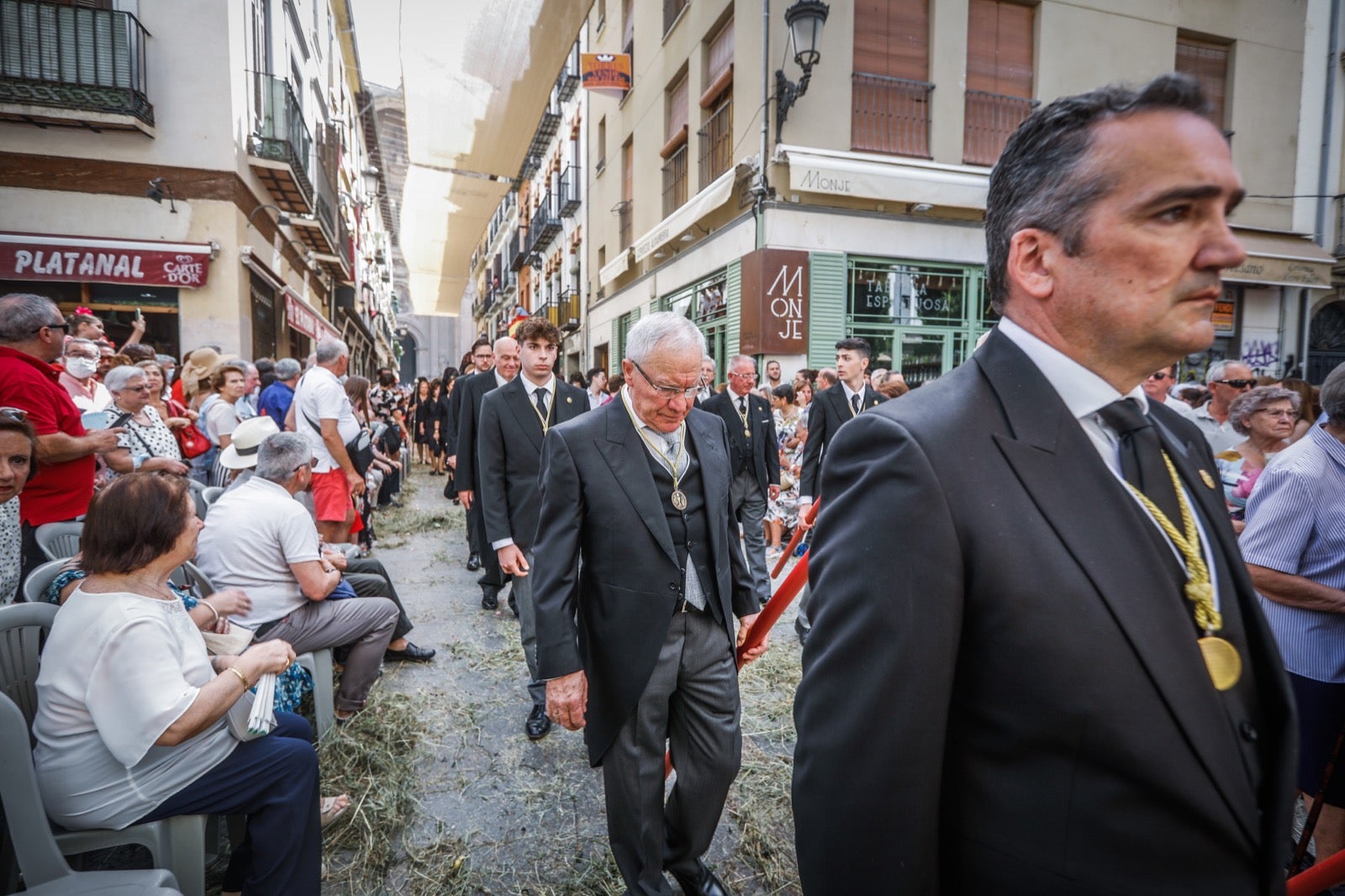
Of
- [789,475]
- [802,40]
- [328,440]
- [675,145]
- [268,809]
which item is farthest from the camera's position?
[675,145]

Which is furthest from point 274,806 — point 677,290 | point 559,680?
point 677,290

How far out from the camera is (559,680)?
88.5 inches

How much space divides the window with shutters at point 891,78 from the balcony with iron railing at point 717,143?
7.12ft

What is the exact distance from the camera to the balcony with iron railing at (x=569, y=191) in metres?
21.9

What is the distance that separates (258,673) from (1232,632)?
8.49 feet

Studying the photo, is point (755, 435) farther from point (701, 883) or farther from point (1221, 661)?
point (1221, 661)

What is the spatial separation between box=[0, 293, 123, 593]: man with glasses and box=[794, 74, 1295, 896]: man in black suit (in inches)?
154

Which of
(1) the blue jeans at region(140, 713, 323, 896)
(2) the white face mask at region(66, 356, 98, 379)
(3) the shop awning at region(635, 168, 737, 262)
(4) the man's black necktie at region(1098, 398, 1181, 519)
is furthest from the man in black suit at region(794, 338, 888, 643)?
(3) the shop awning at region(635, 168, 737, 262)

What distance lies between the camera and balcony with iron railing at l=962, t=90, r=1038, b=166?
1115 cm

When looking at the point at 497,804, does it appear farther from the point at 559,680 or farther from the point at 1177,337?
the point at 1177,337

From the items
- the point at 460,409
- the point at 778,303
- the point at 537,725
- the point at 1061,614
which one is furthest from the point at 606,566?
the point at 778,303

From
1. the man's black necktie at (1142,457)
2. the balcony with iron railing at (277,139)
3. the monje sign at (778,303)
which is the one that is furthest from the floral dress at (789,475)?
the balcony with iron railing at (277,139)

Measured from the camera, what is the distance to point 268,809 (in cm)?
217

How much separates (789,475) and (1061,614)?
7.54m
